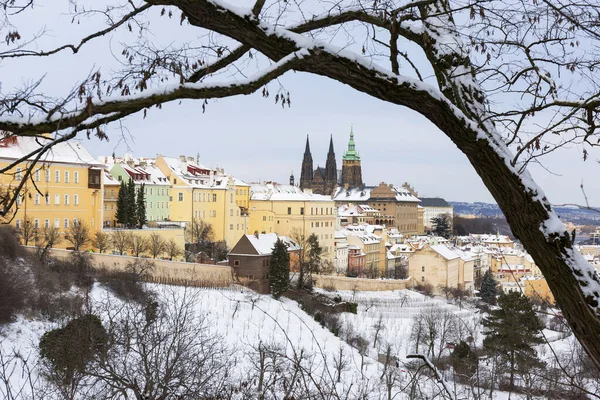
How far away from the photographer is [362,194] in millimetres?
106062

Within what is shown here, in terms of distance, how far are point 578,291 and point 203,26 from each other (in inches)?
68.5

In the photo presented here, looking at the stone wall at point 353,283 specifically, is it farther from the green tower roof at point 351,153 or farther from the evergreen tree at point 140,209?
the green tower roof at point 351,153

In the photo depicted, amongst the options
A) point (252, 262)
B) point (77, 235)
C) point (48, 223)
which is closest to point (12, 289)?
point (77, 235)

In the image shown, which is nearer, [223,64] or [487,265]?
[223,64]

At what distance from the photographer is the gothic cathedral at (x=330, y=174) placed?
11319cm

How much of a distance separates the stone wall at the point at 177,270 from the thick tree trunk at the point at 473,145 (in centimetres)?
2729

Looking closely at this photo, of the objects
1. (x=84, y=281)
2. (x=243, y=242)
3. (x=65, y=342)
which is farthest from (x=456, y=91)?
(x=243, y=242)

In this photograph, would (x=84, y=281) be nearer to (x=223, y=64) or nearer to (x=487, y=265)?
(x=223, y=64)

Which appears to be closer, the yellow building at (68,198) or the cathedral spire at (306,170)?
the yellow building at (68,198)

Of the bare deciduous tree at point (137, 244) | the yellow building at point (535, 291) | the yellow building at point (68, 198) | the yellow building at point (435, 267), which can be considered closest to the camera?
the yellow building at point (535, 291)

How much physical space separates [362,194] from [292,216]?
174 feet

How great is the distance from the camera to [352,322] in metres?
33.3

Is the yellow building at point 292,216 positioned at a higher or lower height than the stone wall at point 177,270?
higher

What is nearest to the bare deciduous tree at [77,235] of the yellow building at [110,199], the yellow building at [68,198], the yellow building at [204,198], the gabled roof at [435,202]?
the yellow building at [68,198]
